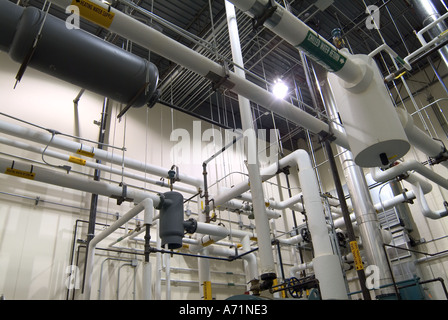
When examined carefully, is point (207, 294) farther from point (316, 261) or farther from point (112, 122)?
point (112, 122)

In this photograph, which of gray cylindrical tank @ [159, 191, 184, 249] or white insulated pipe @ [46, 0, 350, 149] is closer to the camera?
white insulated pipe @ [46, 0, 350, 149]

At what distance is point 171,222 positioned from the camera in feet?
10.9

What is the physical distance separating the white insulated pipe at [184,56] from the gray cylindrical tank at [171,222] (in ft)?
4.50

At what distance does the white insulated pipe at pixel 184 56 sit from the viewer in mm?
2090

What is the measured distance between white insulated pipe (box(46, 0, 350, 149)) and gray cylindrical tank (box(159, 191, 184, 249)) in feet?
4.50

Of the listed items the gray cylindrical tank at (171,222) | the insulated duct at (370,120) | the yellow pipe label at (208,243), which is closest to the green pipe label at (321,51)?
the insulated duct at (370,120)

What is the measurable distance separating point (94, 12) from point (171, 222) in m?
2.02

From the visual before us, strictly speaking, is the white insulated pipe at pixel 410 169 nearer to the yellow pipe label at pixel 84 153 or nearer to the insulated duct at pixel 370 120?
the insulated duct at pixel 370 120

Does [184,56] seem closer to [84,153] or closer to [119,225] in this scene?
[119,225]

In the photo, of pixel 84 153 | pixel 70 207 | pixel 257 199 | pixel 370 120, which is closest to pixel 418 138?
pixel 370 120

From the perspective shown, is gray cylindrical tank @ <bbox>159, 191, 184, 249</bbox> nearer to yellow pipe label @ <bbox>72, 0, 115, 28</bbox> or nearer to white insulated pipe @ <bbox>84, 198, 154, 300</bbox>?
white insulated pipe @ <bbox>84, 198, 154, 300</bbox>

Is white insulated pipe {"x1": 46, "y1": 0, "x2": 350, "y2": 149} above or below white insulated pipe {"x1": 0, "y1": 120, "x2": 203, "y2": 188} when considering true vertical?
below

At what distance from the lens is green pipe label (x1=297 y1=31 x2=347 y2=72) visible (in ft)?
6.49

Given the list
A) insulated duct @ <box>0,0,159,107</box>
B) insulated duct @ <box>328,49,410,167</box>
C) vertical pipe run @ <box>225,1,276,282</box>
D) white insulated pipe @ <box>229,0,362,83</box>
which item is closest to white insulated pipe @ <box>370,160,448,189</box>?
vertical pipe run @ <box>225,1,276,282</box>
